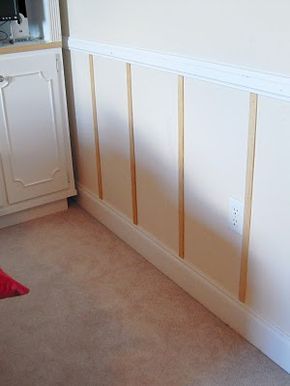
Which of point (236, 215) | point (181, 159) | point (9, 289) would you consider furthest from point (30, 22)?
point (9, 289)

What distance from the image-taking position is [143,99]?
6.92 ft

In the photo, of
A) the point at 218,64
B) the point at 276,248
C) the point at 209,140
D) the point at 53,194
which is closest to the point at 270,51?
the point at 218,64

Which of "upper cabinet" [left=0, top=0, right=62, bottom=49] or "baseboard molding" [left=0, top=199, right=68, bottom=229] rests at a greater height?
"upper cabinet" [left=0, top=0, right=62, bottom=49]

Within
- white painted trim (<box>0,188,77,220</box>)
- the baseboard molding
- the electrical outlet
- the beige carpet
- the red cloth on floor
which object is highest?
the red cloth on floor

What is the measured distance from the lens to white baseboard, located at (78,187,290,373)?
5.77 ft

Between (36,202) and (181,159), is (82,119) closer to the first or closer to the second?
(36,202)

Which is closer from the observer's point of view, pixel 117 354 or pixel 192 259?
pixel 117 354

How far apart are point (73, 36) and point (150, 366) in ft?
5.17

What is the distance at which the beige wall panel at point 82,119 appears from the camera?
2.52 meters

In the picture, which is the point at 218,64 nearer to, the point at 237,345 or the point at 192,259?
the point at 192,259

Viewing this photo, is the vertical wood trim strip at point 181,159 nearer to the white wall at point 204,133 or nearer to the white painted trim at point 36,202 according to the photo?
the white wall at point 204,133

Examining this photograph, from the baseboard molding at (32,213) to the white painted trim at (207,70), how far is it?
901 millimetres

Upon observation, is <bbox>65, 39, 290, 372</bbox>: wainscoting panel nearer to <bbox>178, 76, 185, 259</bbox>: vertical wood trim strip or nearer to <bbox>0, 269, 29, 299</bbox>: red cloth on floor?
<bbox>178, 76, 185, 259</bbox>: vertical wood trim strip

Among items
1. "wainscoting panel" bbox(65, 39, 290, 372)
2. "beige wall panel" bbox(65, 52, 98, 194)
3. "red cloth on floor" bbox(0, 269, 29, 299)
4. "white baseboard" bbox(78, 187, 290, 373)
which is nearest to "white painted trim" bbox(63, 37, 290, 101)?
"wainscoting panel" bbox(65, 39, 290, 372)
